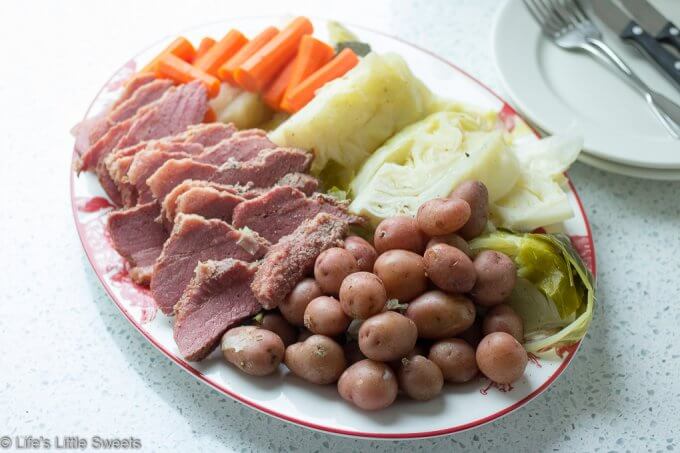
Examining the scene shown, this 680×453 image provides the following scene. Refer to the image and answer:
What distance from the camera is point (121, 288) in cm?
219

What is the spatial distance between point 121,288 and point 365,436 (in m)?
0.93

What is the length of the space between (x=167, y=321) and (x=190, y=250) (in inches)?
9.3

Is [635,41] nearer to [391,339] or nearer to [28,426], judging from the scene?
[391,339]

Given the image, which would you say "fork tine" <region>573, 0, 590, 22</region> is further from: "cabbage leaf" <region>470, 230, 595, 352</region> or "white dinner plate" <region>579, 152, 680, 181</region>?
"cabbage leaf" <region>470, 230, 595, 352</region>

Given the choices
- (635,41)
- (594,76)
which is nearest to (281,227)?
(594,76)

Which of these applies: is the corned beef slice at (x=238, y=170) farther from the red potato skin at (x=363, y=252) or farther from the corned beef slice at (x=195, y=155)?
the red potato skin at (x=363, y=252)

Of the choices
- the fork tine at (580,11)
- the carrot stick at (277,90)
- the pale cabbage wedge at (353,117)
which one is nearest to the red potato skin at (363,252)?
the pale cabbage wedge at (353,117)

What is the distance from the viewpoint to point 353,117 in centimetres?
261

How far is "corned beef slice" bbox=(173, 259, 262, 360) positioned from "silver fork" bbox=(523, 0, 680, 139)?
206 centimetres

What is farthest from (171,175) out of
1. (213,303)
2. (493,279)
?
(493,279)

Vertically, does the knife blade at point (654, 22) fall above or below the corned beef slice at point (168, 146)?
below

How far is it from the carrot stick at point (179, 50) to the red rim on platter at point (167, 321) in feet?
0.33

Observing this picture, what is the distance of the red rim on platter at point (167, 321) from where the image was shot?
1870 mm

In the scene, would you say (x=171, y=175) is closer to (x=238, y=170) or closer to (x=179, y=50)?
(x=238, y=170)
